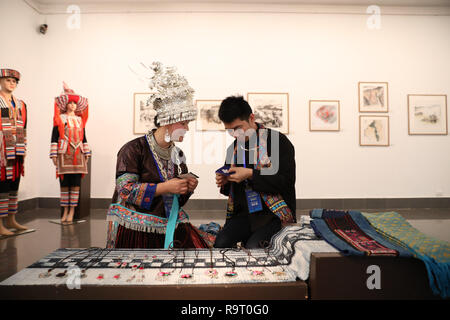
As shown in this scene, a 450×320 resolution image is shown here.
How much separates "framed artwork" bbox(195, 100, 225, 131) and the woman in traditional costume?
4.02 meters

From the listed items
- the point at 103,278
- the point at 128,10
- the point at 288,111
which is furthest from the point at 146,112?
the point at 103,278

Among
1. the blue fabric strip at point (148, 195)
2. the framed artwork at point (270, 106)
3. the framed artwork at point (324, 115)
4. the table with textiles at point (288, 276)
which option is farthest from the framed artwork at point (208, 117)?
the table with textiles at point (288, 276)

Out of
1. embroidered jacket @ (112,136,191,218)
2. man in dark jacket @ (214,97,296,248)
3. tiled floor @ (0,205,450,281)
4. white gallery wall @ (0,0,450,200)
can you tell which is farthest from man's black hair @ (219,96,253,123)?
white gallery wall @ (0,0,450,200)

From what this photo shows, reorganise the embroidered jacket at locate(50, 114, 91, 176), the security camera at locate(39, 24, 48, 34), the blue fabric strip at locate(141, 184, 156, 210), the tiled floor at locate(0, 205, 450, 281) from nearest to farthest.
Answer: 1. the blue fabric strip at locate(141, 184, 156, 210)
2. the tiled floor at locate(0, 205, 450, 281)
3. the embroidered jacket at locate(50, 114, 91, 176)
4. the security camera at locate(39, 24, 48, 34)

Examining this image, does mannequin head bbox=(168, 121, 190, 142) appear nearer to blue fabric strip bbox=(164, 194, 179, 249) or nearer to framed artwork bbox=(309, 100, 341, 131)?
blue fabric strip bbox=(164, 194, 179, 249)

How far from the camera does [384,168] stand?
638cm

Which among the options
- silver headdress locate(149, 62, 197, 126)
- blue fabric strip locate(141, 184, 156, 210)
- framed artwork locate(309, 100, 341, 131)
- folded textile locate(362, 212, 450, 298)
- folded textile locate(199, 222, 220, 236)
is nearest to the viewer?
folded textile locate(362, 212, 450, 298)

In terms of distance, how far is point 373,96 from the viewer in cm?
640

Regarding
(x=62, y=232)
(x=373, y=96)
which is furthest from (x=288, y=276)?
(x=373, y=96)

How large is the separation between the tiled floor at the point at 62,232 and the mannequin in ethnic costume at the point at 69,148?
0.53 metres

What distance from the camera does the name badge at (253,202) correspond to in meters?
2.33

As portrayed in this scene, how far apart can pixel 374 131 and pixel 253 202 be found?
5.20 meters

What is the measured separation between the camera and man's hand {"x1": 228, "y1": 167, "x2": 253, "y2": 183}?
220cm

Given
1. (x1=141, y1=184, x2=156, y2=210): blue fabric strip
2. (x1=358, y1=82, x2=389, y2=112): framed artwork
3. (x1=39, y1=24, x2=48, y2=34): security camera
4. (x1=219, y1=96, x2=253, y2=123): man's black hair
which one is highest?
(x1=39, y1=24, x2=48, y2=34): security camera
